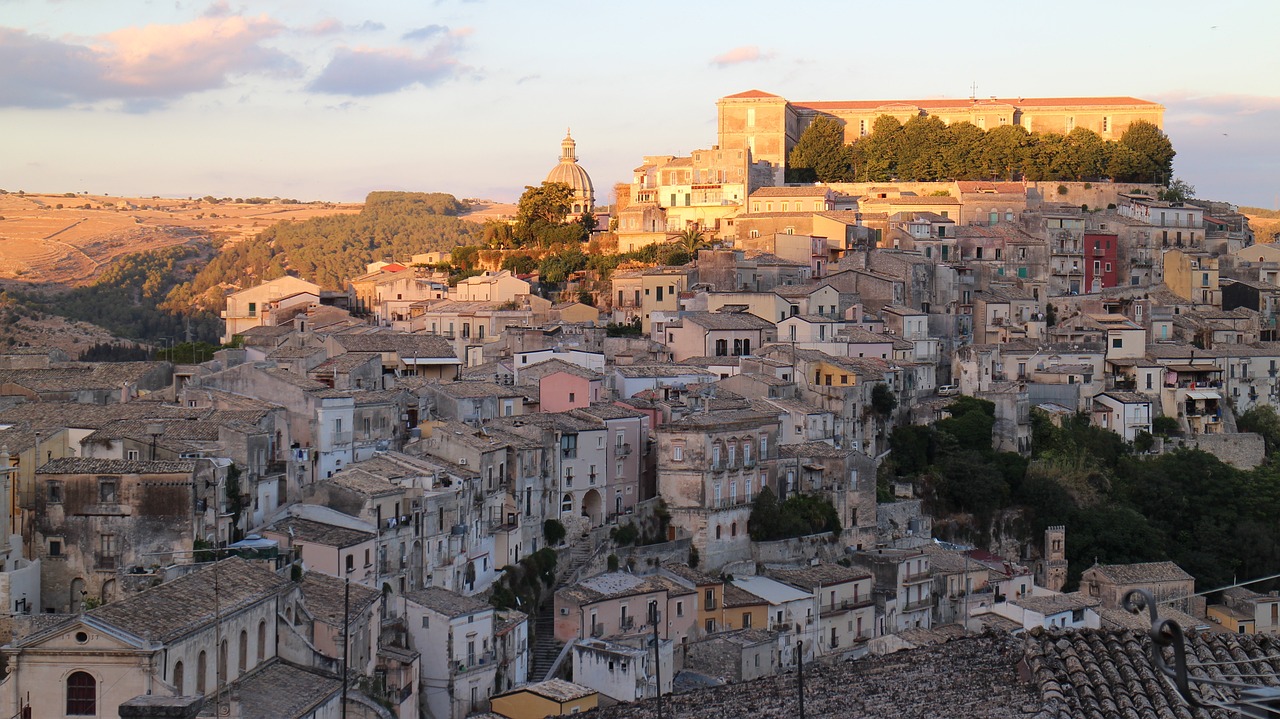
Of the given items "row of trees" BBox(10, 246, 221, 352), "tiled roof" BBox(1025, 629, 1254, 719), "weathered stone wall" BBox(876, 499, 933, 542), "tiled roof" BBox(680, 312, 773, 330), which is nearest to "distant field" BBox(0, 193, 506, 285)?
"row of trees" BBox(10, 246, 221, 352)

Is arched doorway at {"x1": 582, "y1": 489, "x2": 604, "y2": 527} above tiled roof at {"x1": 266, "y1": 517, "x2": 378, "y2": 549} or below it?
below

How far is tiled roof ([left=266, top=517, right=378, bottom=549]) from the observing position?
102 feet

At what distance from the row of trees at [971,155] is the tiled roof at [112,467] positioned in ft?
166

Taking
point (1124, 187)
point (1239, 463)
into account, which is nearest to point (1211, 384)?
point (1239, 463)

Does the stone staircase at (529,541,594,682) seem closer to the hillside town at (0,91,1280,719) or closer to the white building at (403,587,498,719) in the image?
the hillside town at (0,91,1280,719)

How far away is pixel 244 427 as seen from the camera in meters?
33.6

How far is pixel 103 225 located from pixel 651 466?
7484cm

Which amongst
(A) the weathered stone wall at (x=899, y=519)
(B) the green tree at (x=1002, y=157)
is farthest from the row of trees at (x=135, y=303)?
(A) the weathered stone wall at (x=899, y=519)

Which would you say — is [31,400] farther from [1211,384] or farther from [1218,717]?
[1211,384]

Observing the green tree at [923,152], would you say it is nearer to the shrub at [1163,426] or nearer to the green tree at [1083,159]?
the green tree at [1083,159]

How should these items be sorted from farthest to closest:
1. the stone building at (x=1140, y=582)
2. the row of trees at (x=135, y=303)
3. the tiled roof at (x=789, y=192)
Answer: the row of trees at (x=135, y=303)
the tiled roof at (x=789, y=192)
the stone building at (x=1140, y=582)

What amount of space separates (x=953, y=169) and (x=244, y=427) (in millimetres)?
49109

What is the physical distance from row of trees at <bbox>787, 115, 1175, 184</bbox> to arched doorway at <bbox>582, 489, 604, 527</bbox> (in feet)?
128

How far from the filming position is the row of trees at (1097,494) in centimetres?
4856
